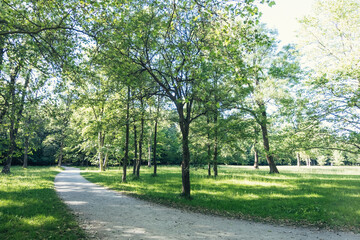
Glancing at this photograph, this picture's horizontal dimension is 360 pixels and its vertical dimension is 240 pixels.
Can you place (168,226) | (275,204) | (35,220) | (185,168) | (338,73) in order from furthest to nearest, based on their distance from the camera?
(338,73)
(185,168)
(275,204)
(168,226)
(35,220)

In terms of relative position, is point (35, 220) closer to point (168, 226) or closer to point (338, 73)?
→ point (168, 226)

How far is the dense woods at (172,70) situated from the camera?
6.98 metres

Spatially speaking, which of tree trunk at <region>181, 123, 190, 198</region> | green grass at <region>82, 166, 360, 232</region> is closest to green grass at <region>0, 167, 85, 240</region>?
green grass at <region>82, 166, 360, 232</region>

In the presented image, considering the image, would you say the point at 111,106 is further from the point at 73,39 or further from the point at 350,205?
the point at 350,205

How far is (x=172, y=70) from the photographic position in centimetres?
1095

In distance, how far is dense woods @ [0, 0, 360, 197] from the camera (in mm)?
→ 6980

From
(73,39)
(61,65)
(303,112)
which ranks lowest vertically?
(303,112)

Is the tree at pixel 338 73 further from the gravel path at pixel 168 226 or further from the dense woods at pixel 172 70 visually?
the gravel path at pixel 168 226

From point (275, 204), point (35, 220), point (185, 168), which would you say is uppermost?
point (185, 168)

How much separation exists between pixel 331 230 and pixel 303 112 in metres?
7.14

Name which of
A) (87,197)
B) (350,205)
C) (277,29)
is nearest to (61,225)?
(87,197)

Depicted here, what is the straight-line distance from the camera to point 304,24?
16.1 m

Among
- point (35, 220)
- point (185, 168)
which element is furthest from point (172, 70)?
point (35, 220)

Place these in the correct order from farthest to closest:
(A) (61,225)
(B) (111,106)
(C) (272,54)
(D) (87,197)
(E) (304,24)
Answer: (C) (272,54) < (E) (304,24) < (B) (111,106) < (D) (87,197) < (A) (61,225)
